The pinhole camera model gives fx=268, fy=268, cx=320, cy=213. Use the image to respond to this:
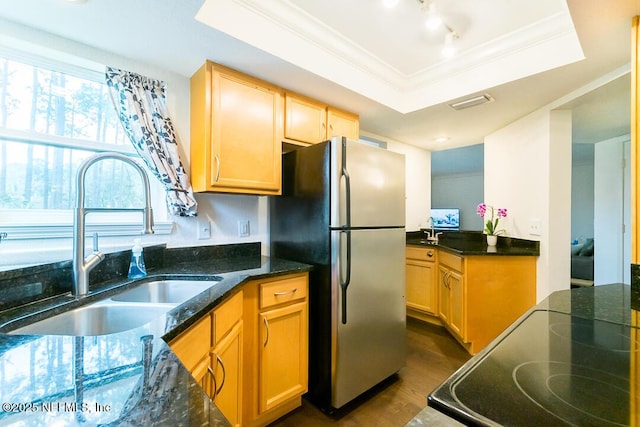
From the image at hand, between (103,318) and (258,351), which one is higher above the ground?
(103,318)

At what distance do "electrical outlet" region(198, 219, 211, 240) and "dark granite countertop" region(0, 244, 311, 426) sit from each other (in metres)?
0.93

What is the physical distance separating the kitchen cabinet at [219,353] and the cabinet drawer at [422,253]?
7.31ft

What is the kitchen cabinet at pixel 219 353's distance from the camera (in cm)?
95

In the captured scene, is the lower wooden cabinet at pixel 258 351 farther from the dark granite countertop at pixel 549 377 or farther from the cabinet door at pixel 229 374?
the dark granite countertop at pixel 549 377

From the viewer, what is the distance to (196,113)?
1.70 metres

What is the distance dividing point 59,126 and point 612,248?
16.9ft

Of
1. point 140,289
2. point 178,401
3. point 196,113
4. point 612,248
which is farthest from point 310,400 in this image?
point 612,248

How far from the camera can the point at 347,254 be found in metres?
1.65

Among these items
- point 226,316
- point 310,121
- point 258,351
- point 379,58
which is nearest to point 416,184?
point 379,58

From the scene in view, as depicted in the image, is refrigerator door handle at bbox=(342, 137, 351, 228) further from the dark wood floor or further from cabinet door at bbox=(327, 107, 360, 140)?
the dark wood floor

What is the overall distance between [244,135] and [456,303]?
7.55ft

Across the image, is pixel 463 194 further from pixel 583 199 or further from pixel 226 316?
pixel 226 316

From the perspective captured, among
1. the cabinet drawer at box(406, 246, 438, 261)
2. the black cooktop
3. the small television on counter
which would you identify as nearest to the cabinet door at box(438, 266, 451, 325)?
the cabinet drawer at box(406, 246, 438, 261)

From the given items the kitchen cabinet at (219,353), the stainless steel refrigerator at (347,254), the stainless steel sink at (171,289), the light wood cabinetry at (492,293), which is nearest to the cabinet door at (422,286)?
the light wood cabinetry at (492,293)
